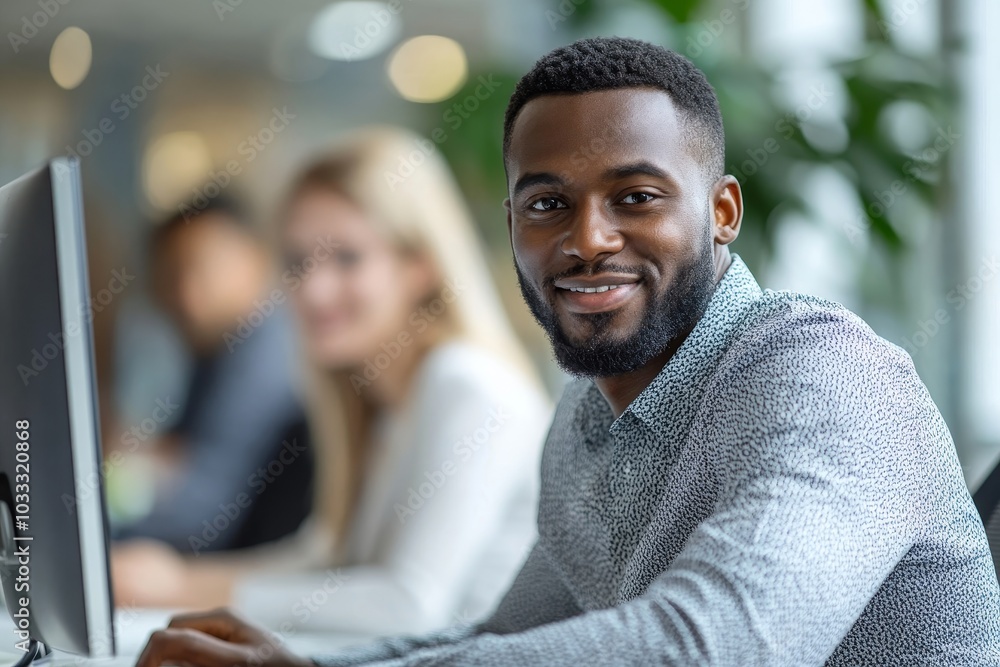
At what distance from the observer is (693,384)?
92 cm

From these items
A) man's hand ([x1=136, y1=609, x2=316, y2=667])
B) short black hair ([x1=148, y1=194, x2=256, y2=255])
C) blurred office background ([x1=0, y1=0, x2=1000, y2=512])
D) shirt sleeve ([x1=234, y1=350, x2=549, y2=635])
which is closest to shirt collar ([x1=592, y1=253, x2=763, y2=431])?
man's hand ([x1=136, y1=609, x2=316, y2=667])

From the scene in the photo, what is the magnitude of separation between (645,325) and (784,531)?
29 centimetres

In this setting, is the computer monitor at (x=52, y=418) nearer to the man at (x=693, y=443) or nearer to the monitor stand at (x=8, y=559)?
the monitor stand at (x=8, y=559)

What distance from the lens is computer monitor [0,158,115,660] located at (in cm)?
76

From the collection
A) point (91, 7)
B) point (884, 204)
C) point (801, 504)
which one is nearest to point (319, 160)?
point (884, 204)

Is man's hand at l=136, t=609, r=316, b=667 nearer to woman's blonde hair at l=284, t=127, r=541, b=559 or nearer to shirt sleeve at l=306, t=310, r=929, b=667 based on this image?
shirt sleeve at l=306, t=310, r=929, b=667

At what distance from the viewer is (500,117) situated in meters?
2.51

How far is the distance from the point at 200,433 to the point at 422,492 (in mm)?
1185

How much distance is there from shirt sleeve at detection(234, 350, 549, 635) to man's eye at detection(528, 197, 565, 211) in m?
1.05

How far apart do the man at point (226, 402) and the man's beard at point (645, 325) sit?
162cm

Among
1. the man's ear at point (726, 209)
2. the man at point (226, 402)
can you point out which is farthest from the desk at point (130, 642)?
the man at point (226, 402)

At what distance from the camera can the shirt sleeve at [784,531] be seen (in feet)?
2.17

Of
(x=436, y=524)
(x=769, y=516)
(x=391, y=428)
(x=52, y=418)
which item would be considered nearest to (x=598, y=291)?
(x=769, y=516)

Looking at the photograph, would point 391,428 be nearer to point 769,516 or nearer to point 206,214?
point 206,214
